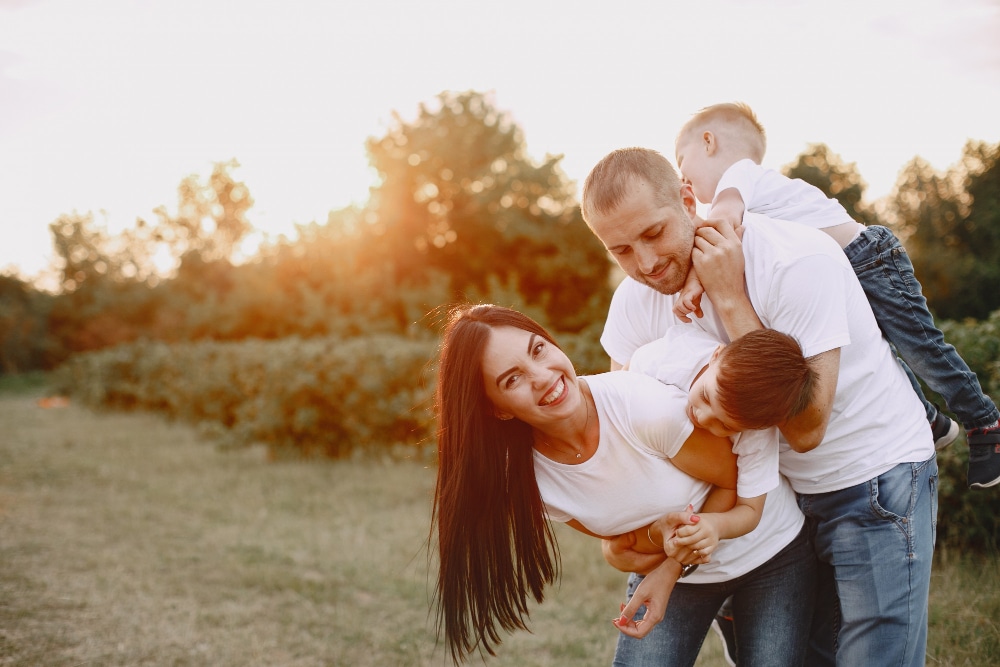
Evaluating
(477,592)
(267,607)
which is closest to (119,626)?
(267,607)

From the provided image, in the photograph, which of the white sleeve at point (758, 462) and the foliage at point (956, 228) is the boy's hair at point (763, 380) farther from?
the foliage at point (956, 228)

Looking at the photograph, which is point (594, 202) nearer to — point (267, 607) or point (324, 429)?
point (267, 607)

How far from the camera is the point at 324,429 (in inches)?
396

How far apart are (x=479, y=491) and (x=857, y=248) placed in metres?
1.57

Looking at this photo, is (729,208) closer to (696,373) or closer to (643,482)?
(696,373)

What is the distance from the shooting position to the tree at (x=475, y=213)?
24219mm

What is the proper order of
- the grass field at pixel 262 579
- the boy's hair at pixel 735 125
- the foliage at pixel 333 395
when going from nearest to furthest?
the boy's hair at pixel 735 125
the grass field at pixel 262 579
the foliage at pixel 333 395

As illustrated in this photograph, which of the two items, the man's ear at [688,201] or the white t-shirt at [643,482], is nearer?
the white t-shirt at [643,482]

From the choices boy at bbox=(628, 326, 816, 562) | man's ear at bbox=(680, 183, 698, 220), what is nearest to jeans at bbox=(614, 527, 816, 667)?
boy at bbox=(628, 326, 816, 562)

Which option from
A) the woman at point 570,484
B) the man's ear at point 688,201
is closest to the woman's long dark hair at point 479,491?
the woman at point 570,484

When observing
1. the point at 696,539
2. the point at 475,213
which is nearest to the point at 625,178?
the point at 696,539

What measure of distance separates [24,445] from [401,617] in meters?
10.7

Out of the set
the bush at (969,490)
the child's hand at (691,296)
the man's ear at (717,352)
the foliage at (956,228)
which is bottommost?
the bush at (969,490)

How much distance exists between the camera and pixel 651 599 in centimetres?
235
